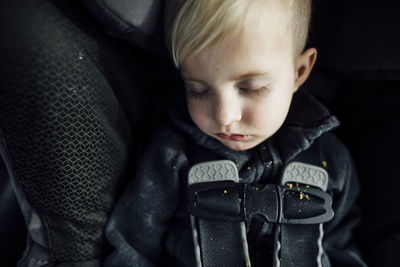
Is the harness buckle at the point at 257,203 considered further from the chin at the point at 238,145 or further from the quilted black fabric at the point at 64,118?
the quilted black fabric at the point at 64,118

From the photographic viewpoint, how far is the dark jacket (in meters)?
0.76

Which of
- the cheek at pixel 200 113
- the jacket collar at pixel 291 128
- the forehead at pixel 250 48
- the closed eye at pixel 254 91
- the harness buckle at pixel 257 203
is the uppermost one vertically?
the forehead at pixel 250 48

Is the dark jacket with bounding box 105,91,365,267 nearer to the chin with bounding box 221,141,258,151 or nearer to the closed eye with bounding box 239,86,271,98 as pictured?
the chin with bounding box 221,141,258,151

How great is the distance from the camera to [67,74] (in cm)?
58

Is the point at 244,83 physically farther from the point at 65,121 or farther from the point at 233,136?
the point at 65,121

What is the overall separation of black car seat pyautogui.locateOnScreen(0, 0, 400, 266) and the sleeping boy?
0.06 meters

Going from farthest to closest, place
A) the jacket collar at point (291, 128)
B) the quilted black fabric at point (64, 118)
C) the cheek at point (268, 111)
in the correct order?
the jacket collar at point (291, 128)
the cheek at point (268, 111)
the quilted black fabric at point (64, 118)

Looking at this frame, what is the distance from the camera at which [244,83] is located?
62cm

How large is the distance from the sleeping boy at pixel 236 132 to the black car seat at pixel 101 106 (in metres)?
0.06

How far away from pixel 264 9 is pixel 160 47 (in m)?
0.22

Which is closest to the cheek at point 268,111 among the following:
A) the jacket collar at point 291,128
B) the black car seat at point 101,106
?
the jacket collar at point 291,128

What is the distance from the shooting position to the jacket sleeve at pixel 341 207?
0.82 meters

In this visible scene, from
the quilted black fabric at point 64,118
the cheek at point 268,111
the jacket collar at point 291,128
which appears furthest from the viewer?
the jacket collar at point 291,128

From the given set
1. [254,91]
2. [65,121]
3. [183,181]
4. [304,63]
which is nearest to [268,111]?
[254,91]
